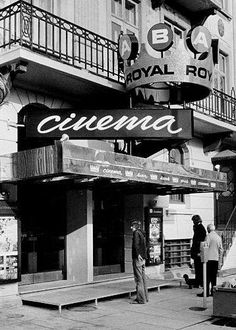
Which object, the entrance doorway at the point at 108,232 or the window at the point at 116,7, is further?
the window at the point at 116,7

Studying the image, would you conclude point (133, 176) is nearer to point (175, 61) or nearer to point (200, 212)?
point (175, 61)

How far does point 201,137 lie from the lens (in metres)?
18.8

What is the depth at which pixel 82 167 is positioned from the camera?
32.7 ft

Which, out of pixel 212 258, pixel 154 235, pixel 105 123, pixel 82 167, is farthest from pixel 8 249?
pixel 154 235

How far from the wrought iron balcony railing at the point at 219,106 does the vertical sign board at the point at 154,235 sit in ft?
12.4

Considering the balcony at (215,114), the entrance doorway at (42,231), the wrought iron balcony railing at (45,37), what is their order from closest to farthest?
the wrought iron balcony railing at (45,37)
the entrance doorway at (42,231)
the balcony at (215,114)

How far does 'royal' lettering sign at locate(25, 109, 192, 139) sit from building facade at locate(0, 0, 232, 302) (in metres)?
0.10

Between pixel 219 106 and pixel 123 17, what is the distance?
506 centimetres

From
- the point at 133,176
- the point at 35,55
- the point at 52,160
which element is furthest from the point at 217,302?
the point at 35,55

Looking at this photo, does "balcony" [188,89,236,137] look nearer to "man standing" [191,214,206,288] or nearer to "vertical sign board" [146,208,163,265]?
"vertical sign board" [146,208,163,265]

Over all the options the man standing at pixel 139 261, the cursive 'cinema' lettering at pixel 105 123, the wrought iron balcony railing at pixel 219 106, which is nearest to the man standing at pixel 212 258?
the man standing at pixel 139 261

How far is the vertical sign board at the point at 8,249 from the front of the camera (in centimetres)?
1112

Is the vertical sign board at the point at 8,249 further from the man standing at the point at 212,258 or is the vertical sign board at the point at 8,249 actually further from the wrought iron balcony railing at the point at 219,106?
the wrought iron balcony railing at the point at 219,106

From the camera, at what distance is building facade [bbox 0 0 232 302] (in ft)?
36.6
